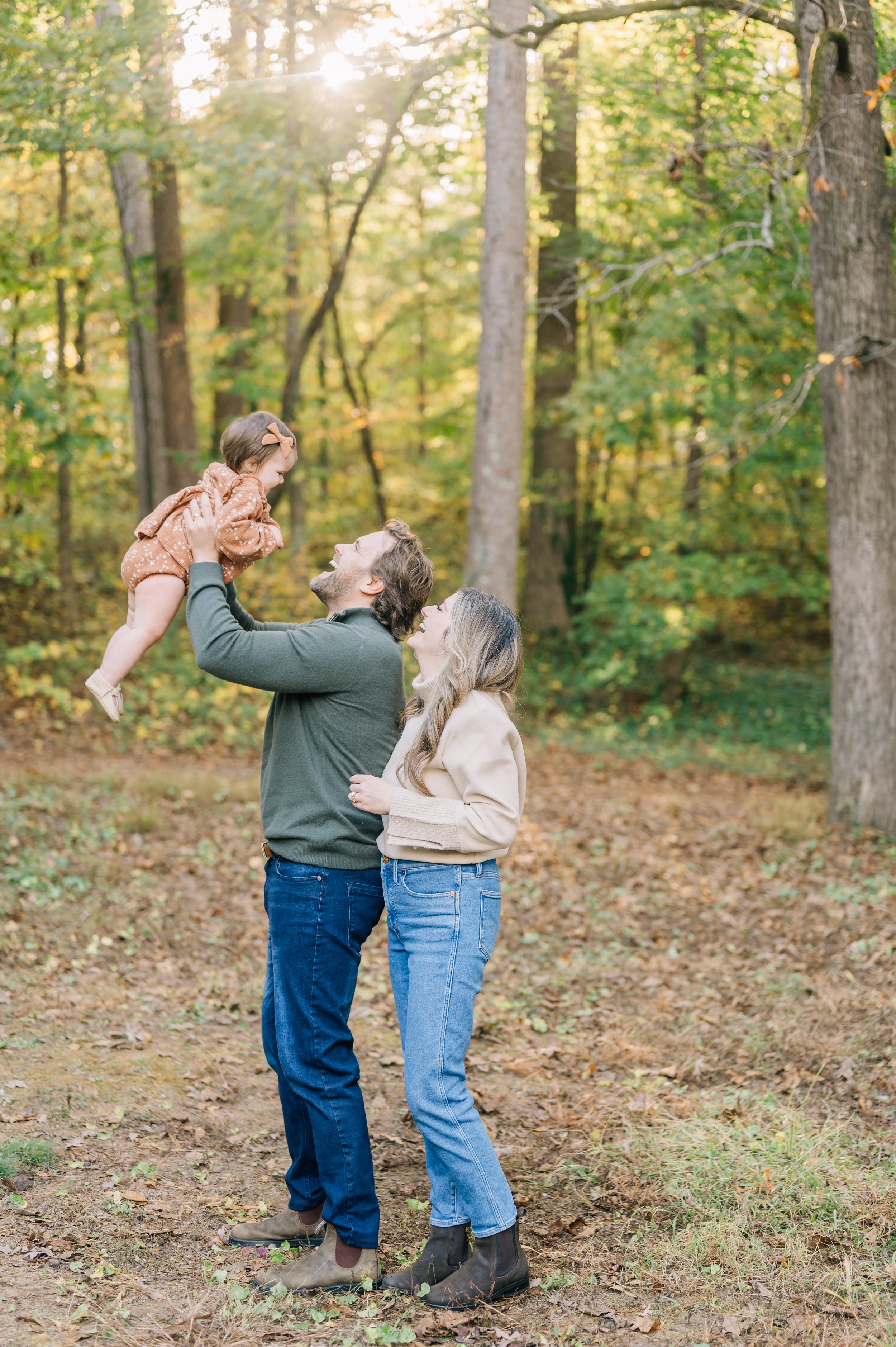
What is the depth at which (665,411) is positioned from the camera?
43.2ft

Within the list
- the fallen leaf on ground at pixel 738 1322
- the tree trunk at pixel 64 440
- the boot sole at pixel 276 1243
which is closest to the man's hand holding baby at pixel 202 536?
the boot sole at pixel 276 1243

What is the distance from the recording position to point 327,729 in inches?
121

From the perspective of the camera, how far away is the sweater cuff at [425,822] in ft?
9.42

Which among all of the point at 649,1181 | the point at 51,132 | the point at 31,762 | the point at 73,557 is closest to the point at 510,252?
the point at 51,132

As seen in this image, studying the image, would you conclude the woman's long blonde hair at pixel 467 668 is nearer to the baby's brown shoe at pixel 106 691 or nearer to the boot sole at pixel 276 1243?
the baby's brown shoe at pixel 106 691

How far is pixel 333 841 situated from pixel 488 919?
0.50m

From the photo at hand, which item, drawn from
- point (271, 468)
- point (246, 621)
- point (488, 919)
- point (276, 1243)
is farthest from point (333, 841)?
point (276, 1243)

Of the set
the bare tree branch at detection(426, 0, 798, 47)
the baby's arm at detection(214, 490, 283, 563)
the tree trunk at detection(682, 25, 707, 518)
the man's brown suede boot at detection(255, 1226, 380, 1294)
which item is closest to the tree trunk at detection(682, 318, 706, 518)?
the tree trunk at detection(682, 25, 707, 518)

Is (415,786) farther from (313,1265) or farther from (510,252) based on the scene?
(510,252)

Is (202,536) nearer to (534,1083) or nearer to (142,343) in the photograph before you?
(534,1083)

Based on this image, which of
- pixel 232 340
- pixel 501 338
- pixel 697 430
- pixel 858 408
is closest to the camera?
pixel 858 408

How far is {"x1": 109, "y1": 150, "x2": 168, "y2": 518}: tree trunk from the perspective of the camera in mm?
12586

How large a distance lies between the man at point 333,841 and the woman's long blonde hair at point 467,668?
0.49 feet

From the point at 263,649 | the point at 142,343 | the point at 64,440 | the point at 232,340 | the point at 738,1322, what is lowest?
the point at 738,1322
